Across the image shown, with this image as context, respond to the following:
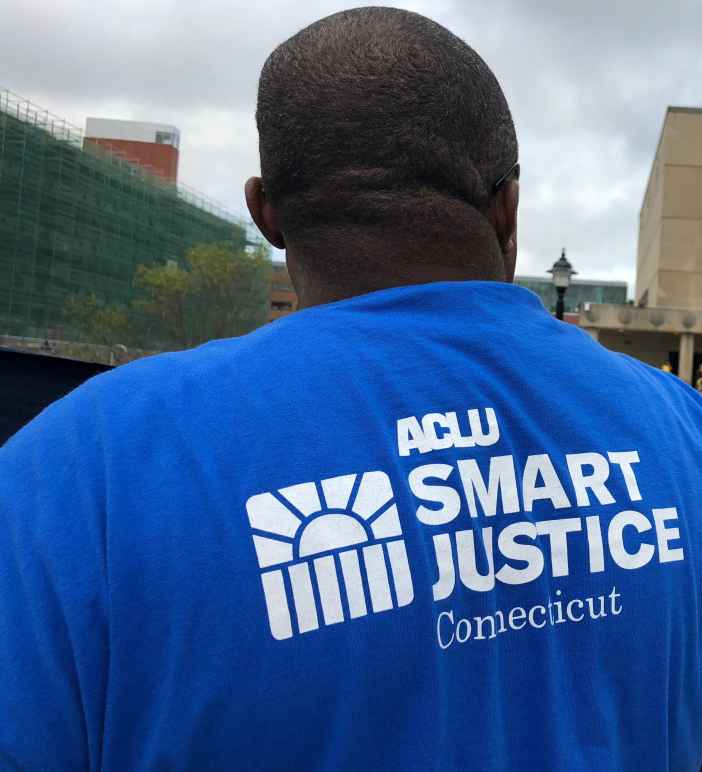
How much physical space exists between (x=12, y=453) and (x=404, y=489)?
44 cm

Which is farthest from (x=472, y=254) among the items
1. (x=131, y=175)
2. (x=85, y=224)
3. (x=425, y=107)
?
(x=131, y=175)

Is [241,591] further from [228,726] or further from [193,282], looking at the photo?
[193,282]

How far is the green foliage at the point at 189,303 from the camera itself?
2527 inches

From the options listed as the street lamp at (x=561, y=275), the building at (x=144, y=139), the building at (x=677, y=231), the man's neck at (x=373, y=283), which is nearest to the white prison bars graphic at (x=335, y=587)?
the man's neck at (x=373, y=283)

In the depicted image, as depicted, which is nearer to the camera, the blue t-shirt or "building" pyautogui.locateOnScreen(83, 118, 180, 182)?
the blue t-shirt

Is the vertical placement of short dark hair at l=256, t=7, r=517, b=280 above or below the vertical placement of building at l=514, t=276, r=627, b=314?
below

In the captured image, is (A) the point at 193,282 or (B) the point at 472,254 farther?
(A) the point at 193,282

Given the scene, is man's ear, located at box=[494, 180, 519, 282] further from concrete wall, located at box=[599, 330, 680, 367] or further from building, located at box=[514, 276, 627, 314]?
building, located at box=[514, 276, 627, 314]

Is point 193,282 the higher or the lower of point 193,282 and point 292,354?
the higher

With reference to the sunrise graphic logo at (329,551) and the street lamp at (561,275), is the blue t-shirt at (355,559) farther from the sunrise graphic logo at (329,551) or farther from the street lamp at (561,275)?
the street lamp at (561,275)

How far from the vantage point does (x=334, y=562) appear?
42.1 inches

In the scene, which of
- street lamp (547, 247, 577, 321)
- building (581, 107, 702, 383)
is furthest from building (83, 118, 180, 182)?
street lamp (547, 247, 577, 321)

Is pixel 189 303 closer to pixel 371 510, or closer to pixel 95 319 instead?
pixel 95 319

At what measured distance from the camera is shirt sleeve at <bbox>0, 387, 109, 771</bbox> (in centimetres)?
103
